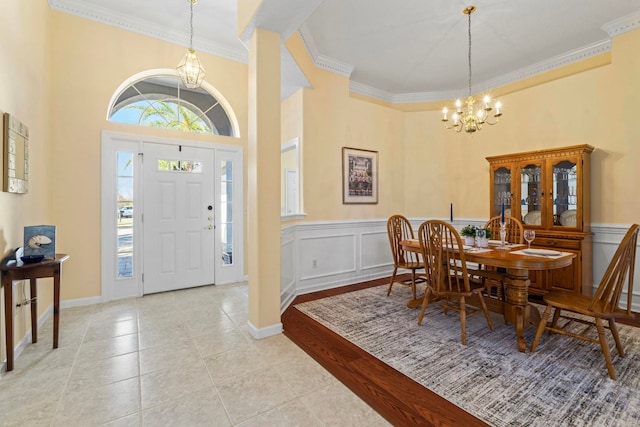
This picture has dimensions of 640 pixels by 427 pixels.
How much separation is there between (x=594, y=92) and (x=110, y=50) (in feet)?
18.9

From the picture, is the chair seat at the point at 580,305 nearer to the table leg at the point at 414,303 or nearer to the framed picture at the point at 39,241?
the table leg at the point at 414,303

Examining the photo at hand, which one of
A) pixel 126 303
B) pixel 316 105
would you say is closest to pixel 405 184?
pixel 316 105

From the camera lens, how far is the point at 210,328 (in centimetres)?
272

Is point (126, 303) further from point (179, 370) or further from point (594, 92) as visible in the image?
point (594, 92)

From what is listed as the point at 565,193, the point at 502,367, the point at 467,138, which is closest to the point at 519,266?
the point at 502,367

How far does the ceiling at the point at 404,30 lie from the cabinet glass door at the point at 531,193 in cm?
149

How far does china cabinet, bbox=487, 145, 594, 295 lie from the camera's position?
3.29 metres

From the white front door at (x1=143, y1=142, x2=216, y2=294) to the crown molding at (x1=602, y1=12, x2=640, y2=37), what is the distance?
195 inches

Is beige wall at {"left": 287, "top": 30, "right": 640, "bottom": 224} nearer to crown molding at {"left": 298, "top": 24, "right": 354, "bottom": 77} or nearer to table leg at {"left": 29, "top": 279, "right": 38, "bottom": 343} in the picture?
crown molding at {"left": 298, "top": 24, "right": 354, "bottom": 77}

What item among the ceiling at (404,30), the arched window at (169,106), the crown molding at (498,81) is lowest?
the arched window at (169,106)

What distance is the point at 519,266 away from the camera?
218cm

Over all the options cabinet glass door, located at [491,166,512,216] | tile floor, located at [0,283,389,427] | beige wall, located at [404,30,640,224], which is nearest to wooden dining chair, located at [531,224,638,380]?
tile floor, located at [0,283,389,427]

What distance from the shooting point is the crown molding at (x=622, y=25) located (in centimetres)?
306

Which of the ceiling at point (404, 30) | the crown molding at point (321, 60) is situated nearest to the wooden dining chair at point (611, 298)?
the ceiling at point (404, 30)
